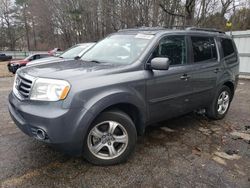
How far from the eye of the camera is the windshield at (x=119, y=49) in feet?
11.4

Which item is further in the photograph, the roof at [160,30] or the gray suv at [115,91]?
the roof at [160,30]

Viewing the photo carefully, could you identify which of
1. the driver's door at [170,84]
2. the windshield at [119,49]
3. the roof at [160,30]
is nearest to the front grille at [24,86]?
the windshield at [119,49]

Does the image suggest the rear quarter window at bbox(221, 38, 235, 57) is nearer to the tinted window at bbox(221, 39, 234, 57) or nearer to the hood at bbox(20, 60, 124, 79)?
the tinted window at bbox(221, 39, 234, 57)

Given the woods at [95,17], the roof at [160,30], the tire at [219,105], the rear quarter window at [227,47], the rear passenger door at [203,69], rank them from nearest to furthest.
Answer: the roof at [160,30] < the rear passenger door at [203,69] < the tire at [219,105] < the rear quarter window at [227,47] < the woods at [95,17]

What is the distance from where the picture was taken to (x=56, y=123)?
2.54 m

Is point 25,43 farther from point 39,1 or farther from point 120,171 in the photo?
point 120,171

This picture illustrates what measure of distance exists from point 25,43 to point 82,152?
62297mm

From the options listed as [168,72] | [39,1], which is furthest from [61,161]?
[39,1]

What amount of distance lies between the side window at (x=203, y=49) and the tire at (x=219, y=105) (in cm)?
77

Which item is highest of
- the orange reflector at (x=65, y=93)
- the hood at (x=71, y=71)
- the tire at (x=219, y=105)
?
the hood at (x=71, y=71)

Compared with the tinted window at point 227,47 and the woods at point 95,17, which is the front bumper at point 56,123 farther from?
the woods at point 95,17

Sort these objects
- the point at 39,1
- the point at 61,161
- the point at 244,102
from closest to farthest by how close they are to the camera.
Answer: the point at 61,161, the point at 244,102, the point at 39,1

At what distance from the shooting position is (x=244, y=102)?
6664 mm

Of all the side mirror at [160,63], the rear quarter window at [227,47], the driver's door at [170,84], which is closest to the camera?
the side mirror at [160,63]
